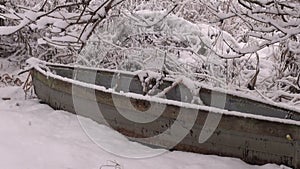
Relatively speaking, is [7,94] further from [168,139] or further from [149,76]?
[168,139]

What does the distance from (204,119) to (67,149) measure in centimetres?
106

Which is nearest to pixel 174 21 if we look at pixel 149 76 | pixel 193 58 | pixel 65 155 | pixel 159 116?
pixel 193 58

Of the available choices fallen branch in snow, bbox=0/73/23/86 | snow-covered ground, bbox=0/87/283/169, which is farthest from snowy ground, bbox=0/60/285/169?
fallen branch in snow, bbox=0/73/23/86

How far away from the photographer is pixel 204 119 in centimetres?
329

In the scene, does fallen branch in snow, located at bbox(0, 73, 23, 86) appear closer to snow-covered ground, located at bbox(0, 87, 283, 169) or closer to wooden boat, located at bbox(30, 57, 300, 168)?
wooden boat, located at bbox(30, 57, 300, 168)

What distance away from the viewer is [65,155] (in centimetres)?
307

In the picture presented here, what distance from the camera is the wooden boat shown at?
3.05m

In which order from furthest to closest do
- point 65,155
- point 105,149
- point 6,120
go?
point 6,120 < point 105,149 < point 65,155

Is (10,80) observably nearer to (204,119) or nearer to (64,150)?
(64,150)

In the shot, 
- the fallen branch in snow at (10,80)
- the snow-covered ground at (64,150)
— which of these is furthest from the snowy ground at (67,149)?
the fallen branch in snow at (10,80)

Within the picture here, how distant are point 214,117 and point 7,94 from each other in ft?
9.50

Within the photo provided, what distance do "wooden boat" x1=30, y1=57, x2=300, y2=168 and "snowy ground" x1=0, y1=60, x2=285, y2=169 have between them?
0.27 ft

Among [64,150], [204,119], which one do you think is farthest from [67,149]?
[204,119]

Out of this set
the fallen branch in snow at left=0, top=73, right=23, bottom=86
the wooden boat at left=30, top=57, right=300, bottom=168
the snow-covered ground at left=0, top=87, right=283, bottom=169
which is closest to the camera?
the snow-covered ground at left=0, top=87, right=283, bottom=169
